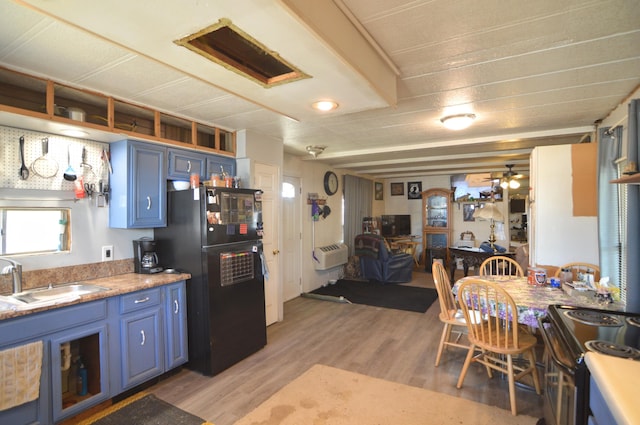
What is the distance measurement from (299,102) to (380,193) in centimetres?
645

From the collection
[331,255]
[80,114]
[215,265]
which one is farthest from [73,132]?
[331,255]

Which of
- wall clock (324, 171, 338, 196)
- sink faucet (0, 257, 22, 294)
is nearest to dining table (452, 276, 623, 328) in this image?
sink faucet (0, 257, 22, 294)

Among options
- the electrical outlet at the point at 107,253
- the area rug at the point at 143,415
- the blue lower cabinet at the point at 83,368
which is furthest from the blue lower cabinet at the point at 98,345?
the electrical outlet at the point at 107,253

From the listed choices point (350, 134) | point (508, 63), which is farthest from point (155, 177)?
point (508, 63)

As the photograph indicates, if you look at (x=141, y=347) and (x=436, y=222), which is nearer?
(x=141, y=347)

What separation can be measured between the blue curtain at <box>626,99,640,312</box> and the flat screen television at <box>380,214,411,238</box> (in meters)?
6.06

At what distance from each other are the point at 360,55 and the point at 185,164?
203 centimetres

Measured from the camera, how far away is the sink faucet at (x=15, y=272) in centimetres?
217

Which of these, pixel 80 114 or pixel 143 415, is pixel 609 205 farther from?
pixel 80 114

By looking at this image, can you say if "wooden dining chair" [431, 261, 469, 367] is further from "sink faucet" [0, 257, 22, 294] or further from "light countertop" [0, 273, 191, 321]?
"sink faucet" [0, 257, 22, 294]

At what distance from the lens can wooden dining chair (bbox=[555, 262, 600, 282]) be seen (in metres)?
2.92

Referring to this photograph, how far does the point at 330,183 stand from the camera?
6.32 m

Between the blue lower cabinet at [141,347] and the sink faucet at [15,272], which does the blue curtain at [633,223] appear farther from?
the sink faucet at [15,272]

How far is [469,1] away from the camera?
1429 millimetres
